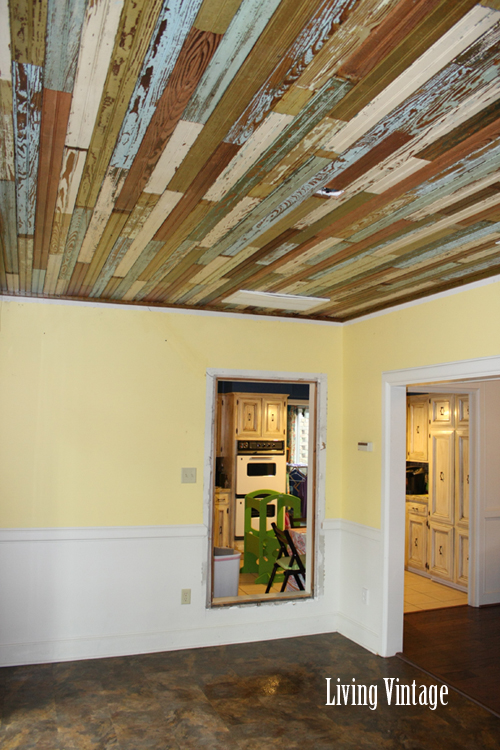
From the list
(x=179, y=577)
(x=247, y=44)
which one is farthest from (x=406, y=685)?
(x=247, y=44)

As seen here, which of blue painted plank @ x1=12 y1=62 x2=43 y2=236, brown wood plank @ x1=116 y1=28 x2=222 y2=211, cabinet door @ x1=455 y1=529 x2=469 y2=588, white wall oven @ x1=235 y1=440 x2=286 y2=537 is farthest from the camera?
white wall oven @ x1=235 y1=440 x2=286 y2=537

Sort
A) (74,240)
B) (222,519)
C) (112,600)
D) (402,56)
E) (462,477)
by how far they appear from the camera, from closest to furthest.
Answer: (402,56) → (74,240) → (112,600) → (462,477) → (222,519)

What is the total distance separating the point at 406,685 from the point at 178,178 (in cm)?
336

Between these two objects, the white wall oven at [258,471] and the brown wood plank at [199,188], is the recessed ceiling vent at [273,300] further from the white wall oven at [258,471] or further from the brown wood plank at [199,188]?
the white wall oven at [258,471]

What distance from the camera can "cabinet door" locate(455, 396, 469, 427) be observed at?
6031 millimetres

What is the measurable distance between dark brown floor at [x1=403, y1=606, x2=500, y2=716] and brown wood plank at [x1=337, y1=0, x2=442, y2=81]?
140 inches

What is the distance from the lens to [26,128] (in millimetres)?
1781

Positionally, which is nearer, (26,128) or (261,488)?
(26,128)

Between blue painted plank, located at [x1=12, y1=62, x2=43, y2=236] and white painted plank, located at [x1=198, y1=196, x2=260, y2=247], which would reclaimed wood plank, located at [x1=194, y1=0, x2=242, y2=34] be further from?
white painted plank, located at [x1=198, y1=196, x2=260, y2=247]

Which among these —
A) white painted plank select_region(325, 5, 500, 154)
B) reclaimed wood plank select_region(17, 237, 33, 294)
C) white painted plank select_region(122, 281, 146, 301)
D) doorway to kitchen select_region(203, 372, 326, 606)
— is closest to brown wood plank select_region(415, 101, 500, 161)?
white painted plank select_region(325, 5, 500, 154)

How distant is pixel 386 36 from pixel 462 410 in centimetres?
526

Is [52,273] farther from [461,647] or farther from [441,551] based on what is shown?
[441,551]

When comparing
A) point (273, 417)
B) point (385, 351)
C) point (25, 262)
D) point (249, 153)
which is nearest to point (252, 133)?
point (249, 153)

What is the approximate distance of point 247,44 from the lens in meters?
1.37
